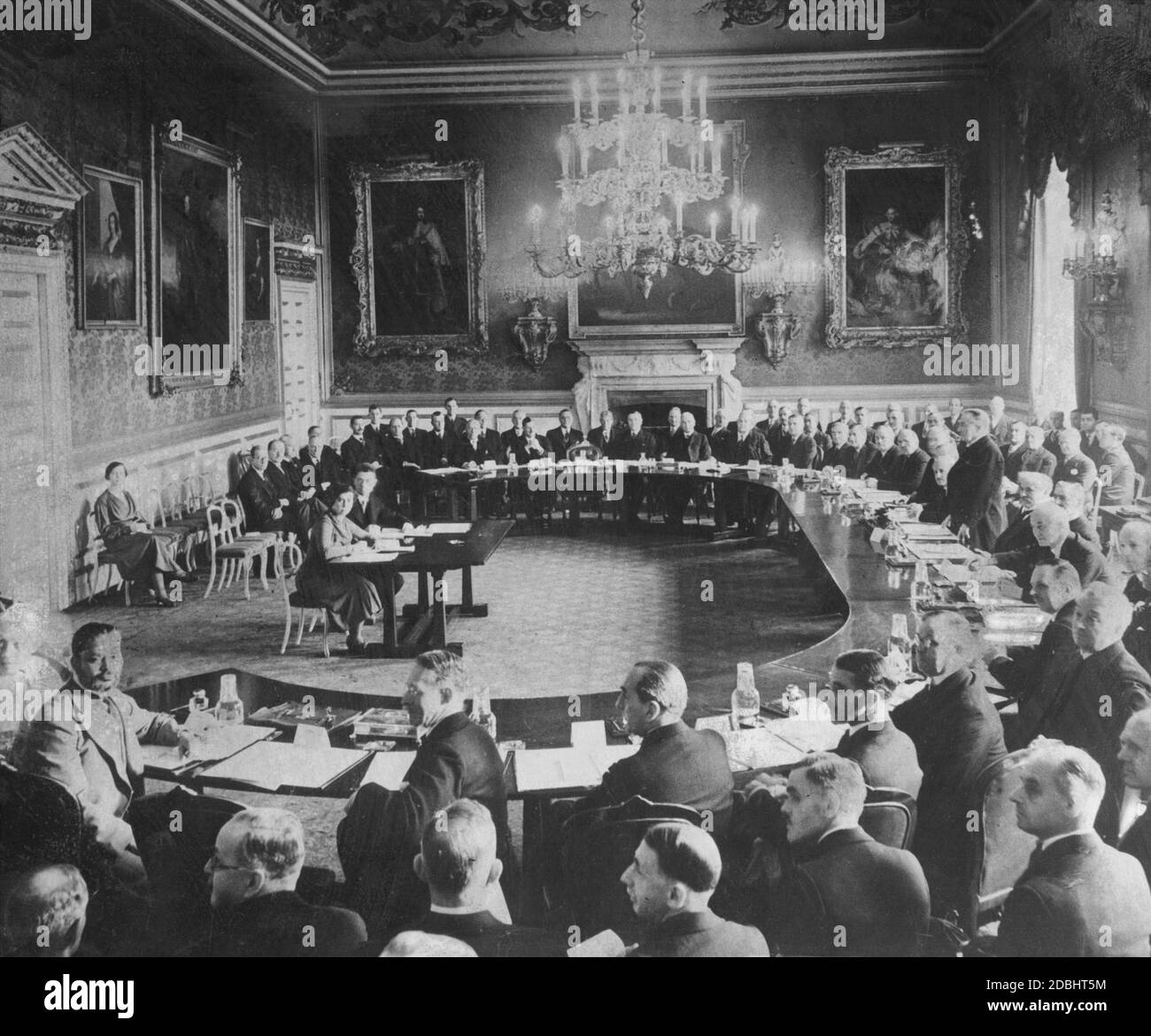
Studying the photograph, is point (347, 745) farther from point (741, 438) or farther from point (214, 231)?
point (214, 231)

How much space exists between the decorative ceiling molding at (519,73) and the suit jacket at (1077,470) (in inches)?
101

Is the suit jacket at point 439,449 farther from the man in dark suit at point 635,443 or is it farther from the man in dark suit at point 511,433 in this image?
the man in dark suit at point 635,443

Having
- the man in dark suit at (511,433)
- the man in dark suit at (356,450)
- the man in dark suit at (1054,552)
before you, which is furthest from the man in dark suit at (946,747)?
the man in dark suit at (356,450)

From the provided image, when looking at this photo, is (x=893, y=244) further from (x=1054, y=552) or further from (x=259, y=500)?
(x=259, y=500)

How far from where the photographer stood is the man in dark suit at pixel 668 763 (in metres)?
4.75

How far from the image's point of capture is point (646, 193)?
7.89m

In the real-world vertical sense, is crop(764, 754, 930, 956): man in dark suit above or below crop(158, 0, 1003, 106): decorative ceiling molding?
below

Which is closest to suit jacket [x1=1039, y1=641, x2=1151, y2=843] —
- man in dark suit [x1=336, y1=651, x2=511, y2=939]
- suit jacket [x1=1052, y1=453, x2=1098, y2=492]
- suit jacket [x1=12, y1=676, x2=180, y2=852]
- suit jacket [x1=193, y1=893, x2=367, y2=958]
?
suit jacket [x1=1052, y1=453, x2=1098, y2=492]

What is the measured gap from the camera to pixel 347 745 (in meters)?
5.12

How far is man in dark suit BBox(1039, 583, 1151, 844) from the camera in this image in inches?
228

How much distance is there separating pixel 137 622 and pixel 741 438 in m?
4.28

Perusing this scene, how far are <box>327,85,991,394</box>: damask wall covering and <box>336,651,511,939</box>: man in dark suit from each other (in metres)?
3.54

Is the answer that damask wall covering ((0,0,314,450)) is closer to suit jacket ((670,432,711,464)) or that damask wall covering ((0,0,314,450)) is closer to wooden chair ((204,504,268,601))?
wooden chair ((204,504,268,601))
